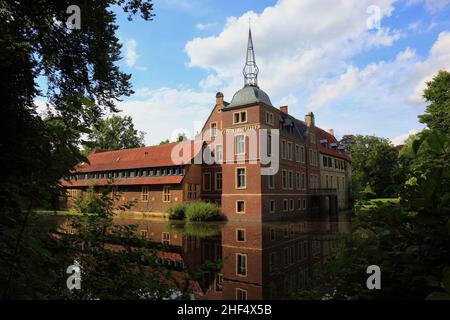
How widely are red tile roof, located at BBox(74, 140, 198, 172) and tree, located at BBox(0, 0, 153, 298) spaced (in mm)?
29793

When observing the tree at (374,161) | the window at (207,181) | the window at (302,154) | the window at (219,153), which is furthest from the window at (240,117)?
the tree at (374,161)

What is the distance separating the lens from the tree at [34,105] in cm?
269

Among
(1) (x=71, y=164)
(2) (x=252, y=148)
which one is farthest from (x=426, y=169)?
(2) (x=252, y=148)

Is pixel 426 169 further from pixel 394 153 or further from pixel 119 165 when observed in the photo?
pixel 394 153

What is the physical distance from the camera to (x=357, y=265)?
2.88m

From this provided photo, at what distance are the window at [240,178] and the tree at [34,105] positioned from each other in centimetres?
2517

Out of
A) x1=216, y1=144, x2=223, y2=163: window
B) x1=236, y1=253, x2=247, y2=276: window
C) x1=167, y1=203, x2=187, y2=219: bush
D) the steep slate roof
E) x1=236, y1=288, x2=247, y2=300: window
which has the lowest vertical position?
x1=236, y1=253, x2=247, y2=276: window

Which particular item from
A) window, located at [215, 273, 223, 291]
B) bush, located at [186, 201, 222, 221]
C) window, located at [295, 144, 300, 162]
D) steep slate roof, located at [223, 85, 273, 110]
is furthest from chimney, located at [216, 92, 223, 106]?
window, located at [215, 273, 223, 291]

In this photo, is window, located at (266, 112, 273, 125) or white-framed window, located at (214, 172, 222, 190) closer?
window, located at (266, 112, 273, 125)

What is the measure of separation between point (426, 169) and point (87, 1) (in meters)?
5.97

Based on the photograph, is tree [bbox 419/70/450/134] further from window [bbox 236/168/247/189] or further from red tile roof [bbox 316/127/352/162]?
window [bbox 236/168/247/189]

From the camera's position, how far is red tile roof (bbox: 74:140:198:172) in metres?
38.1

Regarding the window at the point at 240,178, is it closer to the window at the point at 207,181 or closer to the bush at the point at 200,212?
the bush at the point at 200,212

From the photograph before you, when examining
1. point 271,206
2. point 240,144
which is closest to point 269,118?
point 240,144
